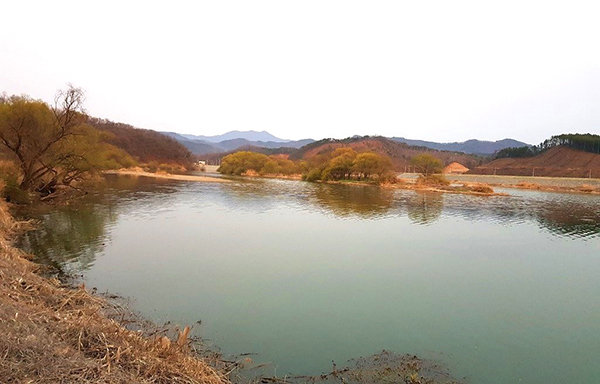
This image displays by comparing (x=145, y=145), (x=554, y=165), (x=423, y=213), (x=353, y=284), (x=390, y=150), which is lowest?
(x=353, y=284)

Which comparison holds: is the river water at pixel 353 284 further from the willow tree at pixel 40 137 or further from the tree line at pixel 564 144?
the tree line at pixel 564 144

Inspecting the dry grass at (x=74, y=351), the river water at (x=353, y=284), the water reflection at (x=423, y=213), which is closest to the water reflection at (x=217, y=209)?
the water reflection at (x=423, y=213)

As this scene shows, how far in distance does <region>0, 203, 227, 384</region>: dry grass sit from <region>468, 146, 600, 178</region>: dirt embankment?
111804 millimetres

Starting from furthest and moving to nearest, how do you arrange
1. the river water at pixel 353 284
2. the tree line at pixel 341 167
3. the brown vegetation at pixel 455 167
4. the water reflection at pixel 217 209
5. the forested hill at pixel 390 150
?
the forested hill at pixel 390 150 < the brown vegetation at pixel 455 167 < the tree line at pixel 341 167 < the water reflection at pixel 217 209 < the river water at pixel 353 284

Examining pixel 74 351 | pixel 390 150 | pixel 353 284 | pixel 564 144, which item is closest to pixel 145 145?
pixel 390 150

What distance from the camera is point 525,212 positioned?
3198cm

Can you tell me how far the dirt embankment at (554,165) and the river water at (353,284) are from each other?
9089 cm

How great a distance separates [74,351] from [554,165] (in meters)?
130

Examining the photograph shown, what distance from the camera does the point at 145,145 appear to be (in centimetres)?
12331

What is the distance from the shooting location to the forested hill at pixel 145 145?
117 metres

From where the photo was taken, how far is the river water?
7.39 meters

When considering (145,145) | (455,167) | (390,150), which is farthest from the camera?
(390,150)

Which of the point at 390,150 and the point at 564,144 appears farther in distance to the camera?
the point at 390,150

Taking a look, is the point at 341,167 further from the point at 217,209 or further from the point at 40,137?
the point at 40,137
